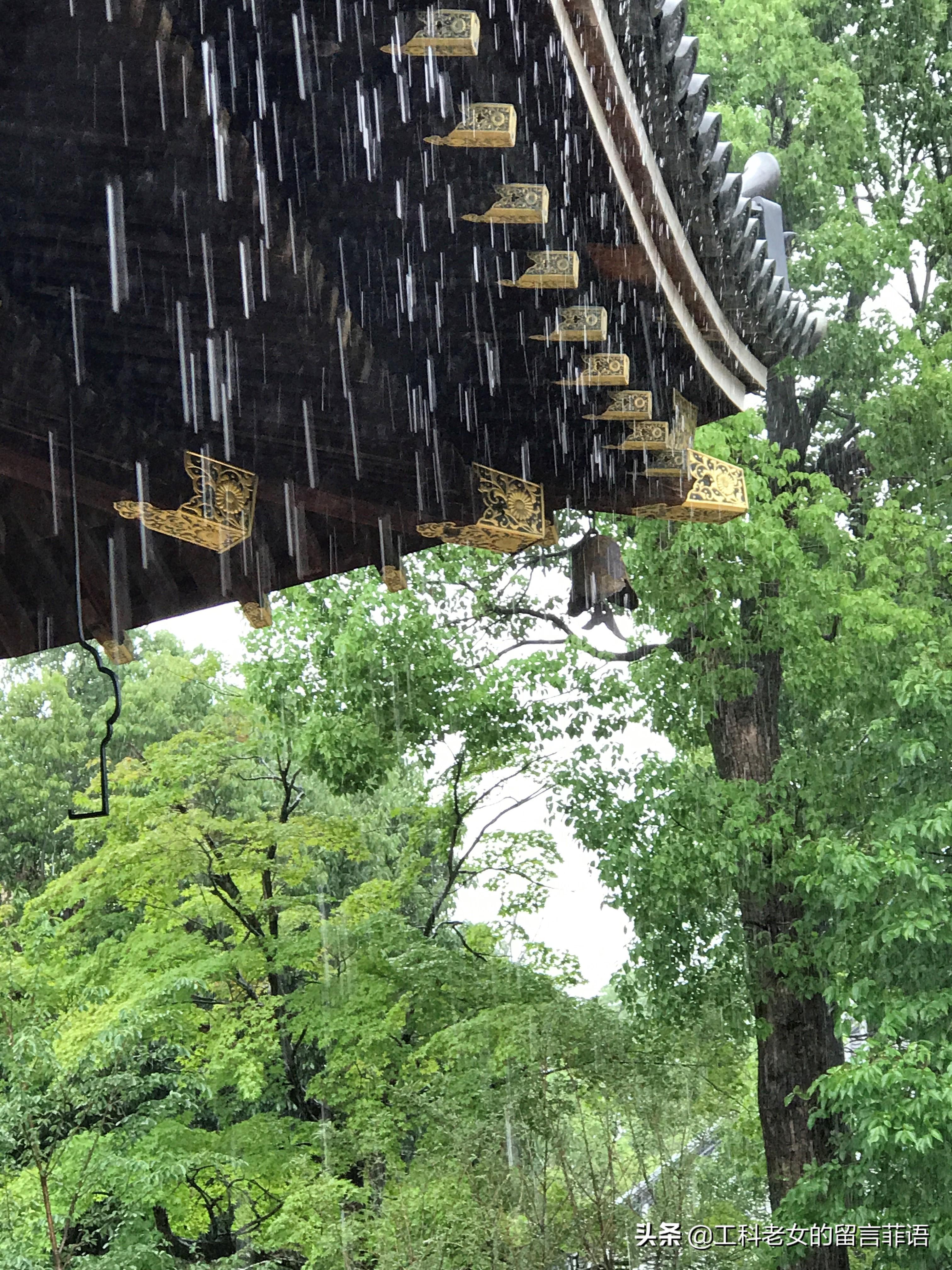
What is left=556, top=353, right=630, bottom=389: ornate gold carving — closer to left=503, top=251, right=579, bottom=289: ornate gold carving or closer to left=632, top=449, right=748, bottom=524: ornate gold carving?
left=503, top=251, right=579, bottom=289: ornate gold carving

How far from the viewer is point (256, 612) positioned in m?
3.01

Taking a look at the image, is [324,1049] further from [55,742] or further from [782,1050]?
[55,742]

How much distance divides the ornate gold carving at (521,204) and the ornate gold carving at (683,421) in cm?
93

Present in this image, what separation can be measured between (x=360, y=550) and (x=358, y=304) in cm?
72

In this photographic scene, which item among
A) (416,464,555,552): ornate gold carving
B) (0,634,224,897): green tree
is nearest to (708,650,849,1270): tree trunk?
(416,464,555,552): ornate gold carving

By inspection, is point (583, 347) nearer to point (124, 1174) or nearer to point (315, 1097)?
point (124, 1174)

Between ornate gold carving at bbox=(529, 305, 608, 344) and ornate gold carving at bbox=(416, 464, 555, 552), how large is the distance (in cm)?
43

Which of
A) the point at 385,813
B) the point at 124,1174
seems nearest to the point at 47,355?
the point at 124,1174

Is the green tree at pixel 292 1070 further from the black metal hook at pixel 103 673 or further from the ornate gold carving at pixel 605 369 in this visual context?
the ornate gold carving at pixel 605 369

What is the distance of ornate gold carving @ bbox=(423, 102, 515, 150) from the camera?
1.86m

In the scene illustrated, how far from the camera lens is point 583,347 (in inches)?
99.7

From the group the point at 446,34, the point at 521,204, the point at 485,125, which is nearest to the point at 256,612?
the point at 521,204

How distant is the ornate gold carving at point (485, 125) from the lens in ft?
6.12

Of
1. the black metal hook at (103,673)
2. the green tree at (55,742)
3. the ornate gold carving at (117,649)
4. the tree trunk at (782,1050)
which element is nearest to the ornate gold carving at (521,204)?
the black metal hook at (103,673)
